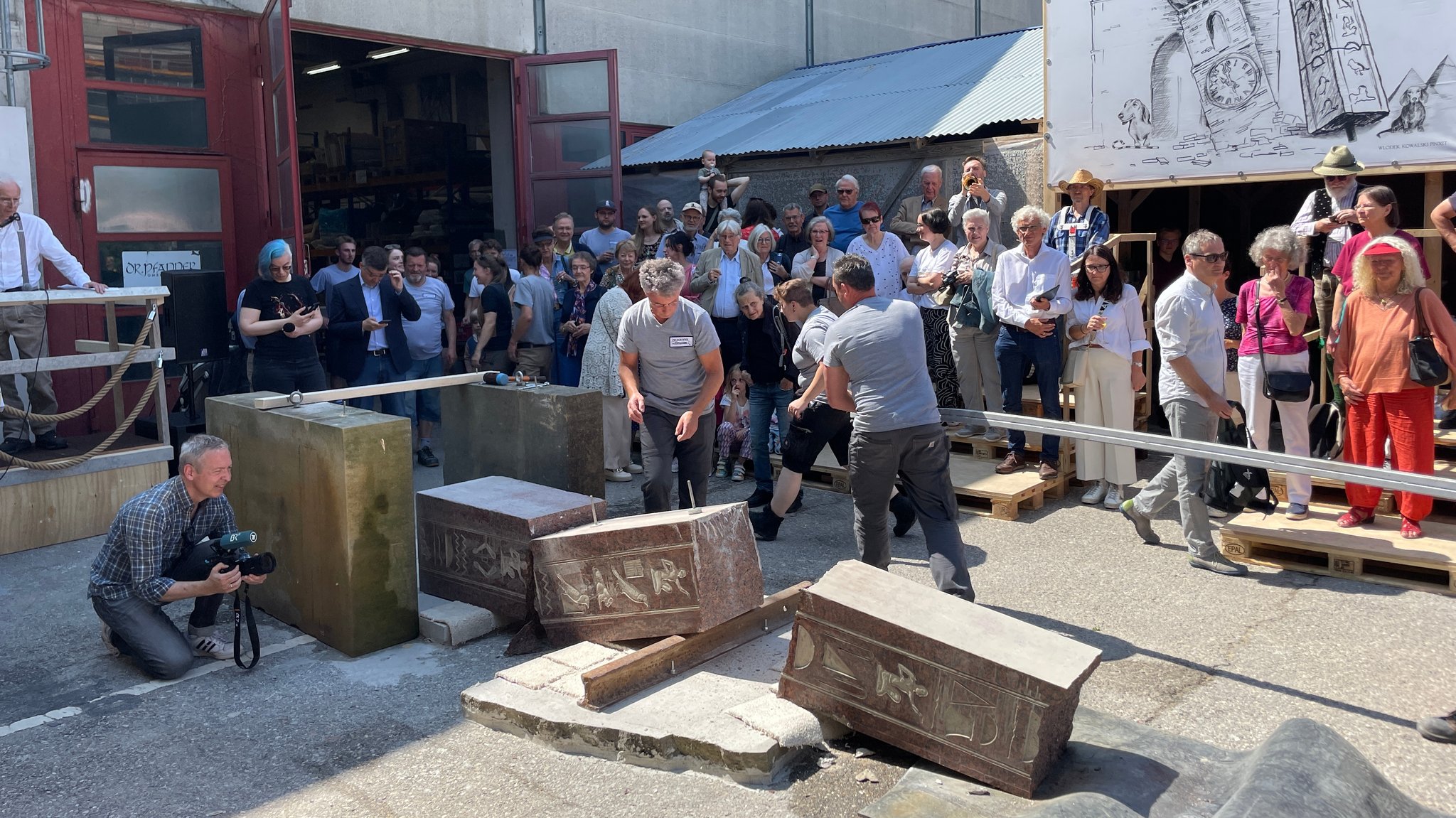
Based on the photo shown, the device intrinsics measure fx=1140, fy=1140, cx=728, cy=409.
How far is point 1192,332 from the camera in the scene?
6551 millimetres

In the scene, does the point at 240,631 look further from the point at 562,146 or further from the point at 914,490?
the point at 562,146

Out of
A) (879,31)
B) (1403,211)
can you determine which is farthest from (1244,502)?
(879,31)

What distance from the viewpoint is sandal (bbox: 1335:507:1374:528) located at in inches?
269

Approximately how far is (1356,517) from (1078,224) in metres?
3.11

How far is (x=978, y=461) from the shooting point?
8844mm

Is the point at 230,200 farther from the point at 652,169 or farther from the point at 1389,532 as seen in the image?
the point at 1389,532

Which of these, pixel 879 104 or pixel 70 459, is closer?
pixel 70 459

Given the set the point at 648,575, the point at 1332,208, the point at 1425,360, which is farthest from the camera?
the point at 1332,208

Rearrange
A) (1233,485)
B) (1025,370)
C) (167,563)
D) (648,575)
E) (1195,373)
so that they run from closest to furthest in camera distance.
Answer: (648,575), (167,563), (1195,373), (1233,485), (1025,370)

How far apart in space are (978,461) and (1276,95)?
355 cm

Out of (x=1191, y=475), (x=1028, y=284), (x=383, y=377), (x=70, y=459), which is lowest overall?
(x=1191, y=475)

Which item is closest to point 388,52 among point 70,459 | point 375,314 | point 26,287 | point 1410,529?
point 375,314

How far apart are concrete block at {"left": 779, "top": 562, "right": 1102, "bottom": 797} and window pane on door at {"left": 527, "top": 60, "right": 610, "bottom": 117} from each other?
384 inches

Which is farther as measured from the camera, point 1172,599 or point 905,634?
point 1172,599
